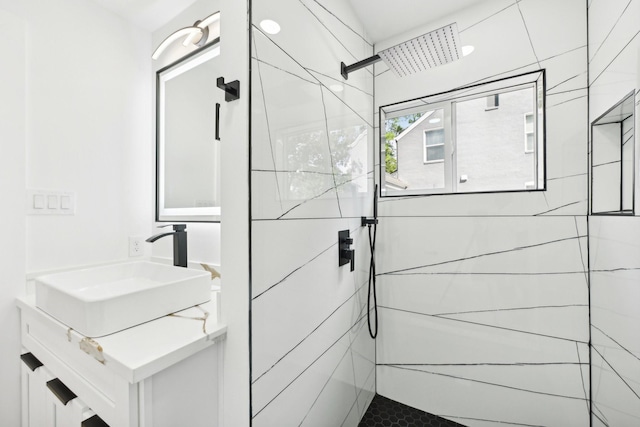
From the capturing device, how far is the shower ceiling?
5.10 feet

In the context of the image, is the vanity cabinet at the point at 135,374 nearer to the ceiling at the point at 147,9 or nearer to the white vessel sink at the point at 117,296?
the white vessel sink at the point at 117,296

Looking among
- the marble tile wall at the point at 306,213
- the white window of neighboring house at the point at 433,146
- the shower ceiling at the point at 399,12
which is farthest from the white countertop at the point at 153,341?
the shower ceiling at the point at 399,12

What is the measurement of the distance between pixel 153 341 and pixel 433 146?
1911 millimetres

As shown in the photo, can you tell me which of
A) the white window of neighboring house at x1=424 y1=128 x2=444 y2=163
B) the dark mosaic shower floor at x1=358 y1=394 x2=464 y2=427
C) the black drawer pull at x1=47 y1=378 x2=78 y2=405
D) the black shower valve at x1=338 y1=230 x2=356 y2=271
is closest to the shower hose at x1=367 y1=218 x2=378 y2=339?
the black shower valve at x1=338 y1=230 x2=356 y2=271

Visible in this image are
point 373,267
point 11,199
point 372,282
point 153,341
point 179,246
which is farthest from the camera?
point 372,282

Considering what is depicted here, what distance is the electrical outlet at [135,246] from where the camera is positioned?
1.74 m

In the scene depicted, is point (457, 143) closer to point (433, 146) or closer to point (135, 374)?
point (433, 146)

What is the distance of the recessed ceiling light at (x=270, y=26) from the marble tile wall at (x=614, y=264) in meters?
1.22

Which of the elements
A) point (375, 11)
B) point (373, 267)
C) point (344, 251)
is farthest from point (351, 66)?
point (373, 267)

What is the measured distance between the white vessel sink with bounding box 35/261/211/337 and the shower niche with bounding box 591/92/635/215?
1694mm

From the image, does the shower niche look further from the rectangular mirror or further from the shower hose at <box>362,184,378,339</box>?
the rectangular mirror

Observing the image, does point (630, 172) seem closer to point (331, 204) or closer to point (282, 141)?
point (331, 204)

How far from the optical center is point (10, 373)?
127 cm

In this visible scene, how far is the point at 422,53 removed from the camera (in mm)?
1312
